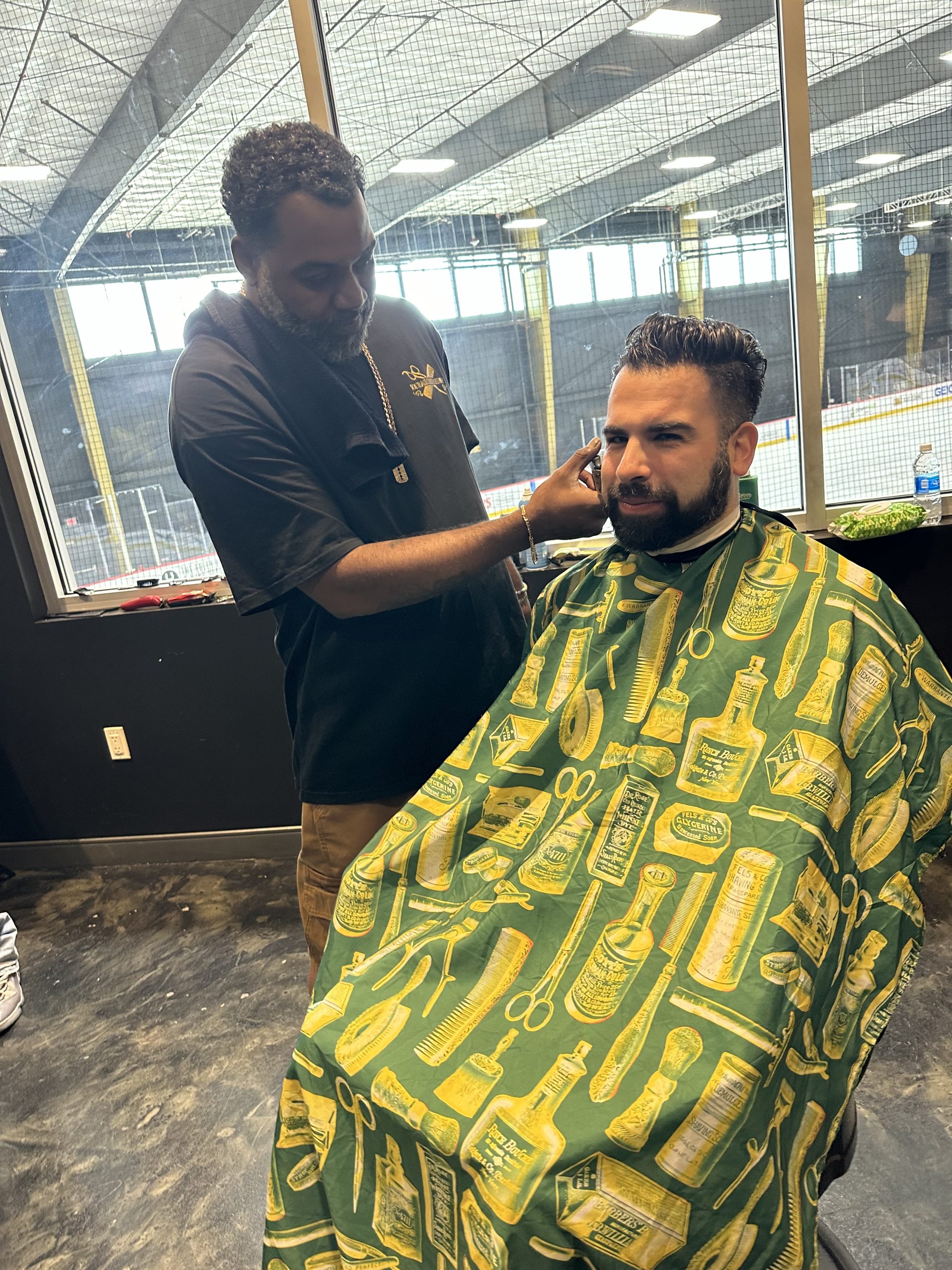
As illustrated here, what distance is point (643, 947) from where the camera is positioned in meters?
1.06

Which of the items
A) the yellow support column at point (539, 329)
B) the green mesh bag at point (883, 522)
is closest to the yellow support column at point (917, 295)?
the green mesh bag at point (883, 522)

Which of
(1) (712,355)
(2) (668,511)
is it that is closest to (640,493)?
(2) (668,511)

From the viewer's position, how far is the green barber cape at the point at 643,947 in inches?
34.1

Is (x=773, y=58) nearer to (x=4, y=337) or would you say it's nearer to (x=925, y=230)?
(x=925, y=230)

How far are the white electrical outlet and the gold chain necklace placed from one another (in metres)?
1.96

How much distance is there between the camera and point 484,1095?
929mm

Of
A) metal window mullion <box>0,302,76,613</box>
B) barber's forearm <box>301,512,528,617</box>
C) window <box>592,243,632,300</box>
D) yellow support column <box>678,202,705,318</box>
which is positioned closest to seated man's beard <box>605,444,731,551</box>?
barber's forearm <box>301,512,528,617</box>

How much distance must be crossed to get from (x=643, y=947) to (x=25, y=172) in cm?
294

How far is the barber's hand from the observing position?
1357mm

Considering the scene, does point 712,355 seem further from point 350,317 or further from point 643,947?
point 643,947

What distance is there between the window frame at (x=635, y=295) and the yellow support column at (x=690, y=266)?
122 mm

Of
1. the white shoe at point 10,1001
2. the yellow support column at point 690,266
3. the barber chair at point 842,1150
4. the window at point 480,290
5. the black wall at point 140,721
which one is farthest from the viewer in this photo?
the black wall at point 140,721

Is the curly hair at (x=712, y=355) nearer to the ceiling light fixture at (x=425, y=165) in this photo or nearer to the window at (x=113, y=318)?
the ceiling light fixture at (x=425, y=165)

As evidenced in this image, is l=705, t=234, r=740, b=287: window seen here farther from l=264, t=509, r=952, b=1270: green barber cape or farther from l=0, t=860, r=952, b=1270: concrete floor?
l=0, t=860, r=952, b=1270: concrete floor
